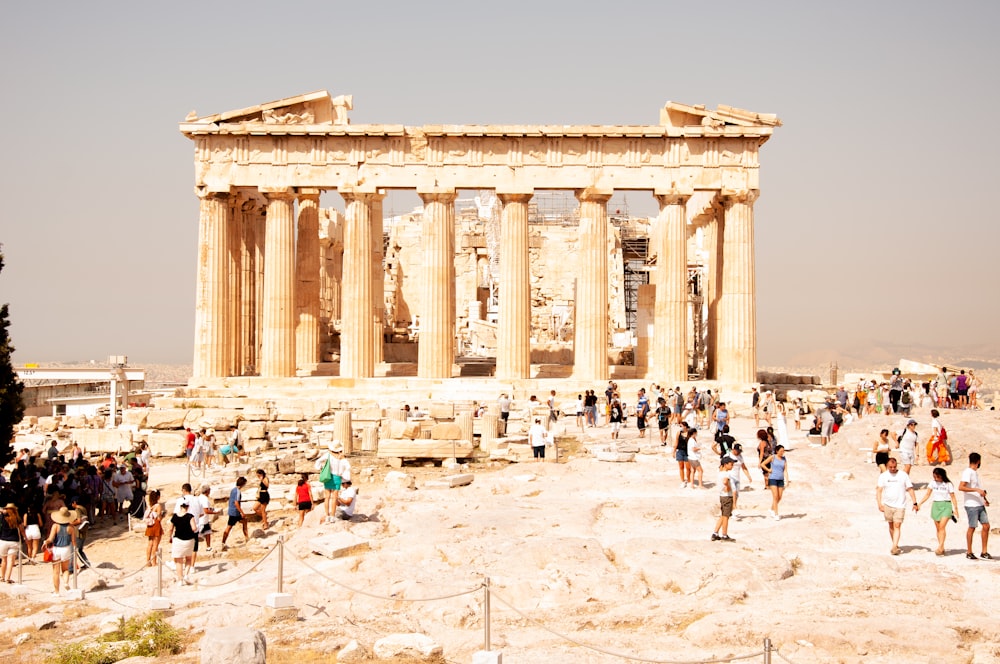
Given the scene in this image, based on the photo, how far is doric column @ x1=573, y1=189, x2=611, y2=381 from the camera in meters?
38.2

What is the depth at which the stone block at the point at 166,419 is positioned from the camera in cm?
3366

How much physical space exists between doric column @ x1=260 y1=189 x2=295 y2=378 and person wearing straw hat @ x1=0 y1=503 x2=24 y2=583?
800 inches

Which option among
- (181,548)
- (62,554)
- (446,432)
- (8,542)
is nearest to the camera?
(181,548)

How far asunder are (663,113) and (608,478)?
815 inches

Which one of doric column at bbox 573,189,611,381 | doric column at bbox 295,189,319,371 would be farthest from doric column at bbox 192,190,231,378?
doric column at bbox 573,189,611,381

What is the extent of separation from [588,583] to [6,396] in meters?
16.2

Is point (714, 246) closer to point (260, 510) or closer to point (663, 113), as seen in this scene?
point (663, 113)

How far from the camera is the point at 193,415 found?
33656 millimetres

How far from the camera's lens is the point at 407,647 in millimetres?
11633

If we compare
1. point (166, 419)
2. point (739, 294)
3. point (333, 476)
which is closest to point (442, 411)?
point (166, 419)

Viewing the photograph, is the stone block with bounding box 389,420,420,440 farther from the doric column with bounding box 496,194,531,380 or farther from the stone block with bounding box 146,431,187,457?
the doric column with bounding box 496,194,531,380

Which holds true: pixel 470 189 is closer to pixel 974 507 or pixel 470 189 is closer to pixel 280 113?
pixel 280 113

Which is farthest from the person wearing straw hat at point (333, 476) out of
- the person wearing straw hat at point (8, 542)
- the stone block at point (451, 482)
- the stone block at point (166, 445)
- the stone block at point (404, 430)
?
the stone block at point (166, 445)

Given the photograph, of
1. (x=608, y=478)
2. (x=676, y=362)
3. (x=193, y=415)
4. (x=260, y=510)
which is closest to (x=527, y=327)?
(x=676, y=362)
